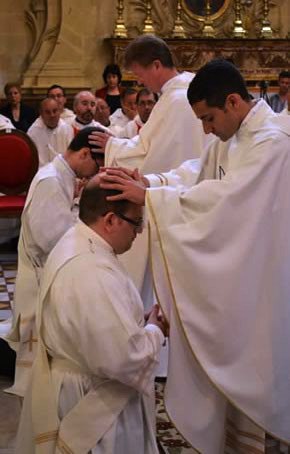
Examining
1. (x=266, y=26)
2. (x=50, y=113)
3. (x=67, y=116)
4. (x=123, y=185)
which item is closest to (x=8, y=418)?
(x=123, y=185)

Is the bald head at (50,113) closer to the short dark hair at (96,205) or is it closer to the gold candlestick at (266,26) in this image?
the gold candlestick at (266,26)

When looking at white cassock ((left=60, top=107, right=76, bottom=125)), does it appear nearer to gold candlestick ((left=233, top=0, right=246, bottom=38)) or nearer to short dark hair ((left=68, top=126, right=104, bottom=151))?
gold candlestick ((left=233, top=0, right=246, bottom=38))

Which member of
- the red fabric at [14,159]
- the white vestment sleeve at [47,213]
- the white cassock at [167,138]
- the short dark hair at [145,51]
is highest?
the short dark hair at [145,51]

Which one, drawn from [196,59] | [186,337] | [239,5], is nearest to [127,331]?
[186,337]

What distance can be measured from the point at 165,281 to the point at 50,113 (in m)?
6.00

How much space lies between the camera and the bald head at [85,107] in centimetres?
880

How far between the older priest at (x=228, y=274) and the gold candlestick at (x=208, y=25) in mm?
10201

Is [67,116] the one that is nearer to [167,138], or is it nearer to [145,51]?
[167,138]

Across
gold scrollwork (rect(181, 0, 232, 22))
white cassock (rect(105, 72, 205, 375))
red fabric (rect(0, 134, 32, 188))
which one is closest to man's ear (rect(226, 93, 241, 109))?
white cassock (rect(105, 72, 205, 375))

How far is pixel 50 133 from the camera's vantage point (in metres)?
9.41

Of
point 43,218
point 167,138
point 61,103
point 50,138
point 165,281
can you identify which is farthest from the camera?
point 61,103

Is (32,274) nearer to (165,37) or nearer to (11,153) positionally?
(11,153)

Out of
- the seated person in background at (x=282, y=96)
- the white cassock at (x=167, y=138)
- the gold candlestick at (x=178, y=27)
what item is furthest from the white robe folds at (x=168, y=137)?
the gold candlestick at (x=178, y=27)

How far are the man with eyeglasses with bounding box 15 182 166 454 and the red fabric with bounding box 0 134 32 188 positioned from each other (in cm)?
564
